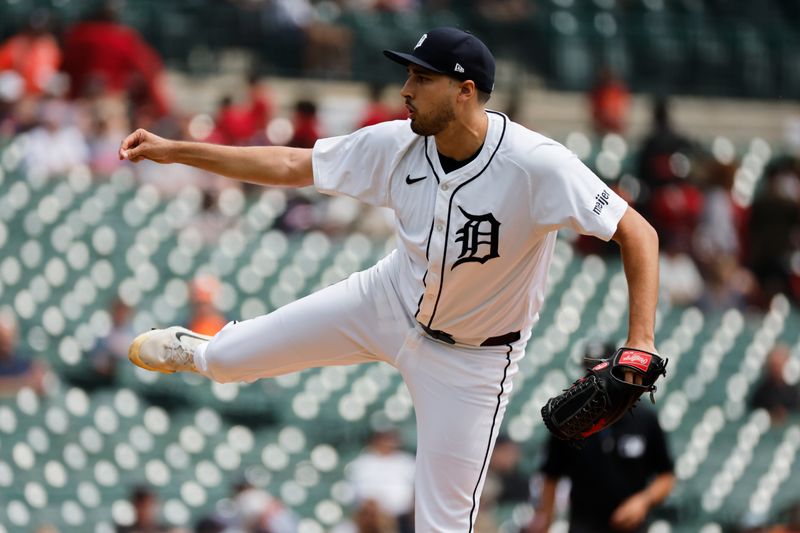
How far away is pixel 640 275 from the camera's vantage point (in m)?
4.44

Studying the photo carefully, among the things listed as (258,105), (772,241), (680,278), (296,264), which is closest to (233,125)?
(258,105)

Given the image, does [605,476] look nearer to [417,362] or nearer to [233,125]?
[417,362]

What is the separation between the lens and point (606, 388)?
172 inches

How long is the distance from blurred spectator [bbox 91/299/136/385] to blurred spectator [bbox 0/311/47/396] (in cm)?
36

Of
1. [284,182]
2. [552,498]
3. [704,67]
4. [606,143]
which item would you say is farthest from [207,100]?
[284,182]

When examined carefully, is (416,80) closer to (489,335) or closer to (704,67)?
(489,335)

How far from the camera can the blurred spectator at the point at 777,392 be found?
1088 cm

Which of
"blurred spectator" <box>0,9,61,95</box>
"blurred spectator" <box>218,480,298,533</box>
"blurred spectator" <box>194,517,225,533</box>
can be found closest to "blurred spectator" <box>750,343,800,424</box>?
"blurred spectator" <box>218,480,298,533</box>

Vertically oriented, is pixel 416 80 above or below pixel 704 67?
above

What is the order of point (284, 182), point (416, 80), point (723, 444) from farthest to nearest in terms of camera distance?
1. point (723, 444)
2. point (284, 182)
3. point (416, 80)

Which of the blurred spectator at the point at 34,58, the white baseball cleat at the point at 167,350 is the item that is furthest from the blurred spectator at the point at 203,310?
the white baseball cleat at the point at 167,350

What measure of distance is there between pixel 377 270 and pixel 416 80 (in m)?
0.77

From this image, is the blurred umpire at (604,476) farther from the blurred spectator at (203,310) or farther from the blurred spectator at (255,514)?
the blurred spectator at (203,310)

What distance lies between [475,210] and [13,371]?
5431mm
